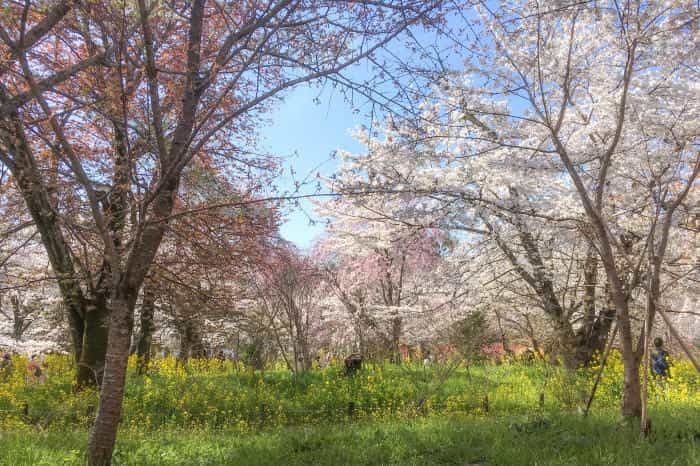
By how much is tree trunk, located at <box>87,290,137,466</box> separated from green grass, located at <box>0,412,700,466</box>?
18.6 inches

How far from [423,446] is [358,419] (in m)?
3.55

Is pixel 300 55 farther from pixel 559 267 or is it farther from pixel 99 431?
pixel 559 267

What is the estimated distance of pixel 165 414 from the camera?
27.2ft

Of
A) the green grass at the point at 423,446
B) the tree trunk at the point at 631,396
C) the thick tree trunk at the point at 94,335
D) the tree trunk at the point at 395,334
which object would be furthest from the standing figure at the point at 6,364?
the tree trunk at the point at 631,396

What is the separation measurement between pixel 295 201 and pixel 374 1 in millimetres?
1772

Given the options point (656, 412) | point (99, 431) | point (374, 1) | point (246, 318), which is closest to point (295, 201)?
point (374, 1)

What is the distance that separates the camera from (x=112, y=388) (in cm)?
386

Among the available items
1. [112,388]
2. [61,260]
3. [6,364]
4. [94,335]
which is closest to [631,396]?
[112,388]

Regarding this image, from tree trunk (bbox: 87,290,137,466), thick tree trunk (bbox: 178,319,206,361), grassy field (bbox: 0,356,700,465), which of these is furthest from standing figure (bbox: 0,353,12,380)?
tree trunk (bbox: 87,290,137,466)

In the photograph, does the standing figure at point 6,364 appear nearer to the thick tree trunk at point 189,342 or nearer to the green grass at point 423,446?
the thick tree trunk at point 189,342

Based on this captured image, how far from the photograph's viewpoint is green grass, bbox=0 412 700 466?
418 cm

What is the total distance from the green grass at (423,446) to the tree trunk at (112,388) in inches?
18.6

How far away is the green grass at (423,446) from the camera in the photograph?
418 cm

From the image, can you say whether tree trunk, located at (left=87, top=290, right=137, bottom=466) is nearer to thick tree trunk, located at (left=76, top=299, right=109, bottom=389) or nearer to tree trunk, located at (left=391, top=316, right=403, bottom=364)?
thick tree trunk, located at (left=76, top=299, right=109, bottom=389)
